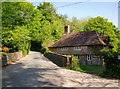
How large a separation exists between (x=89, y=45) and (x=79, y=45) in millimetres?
Result: 2796

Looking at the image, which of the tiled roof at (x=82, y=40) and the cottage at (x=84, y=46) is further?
the tiled roof at (x=82, y=40)

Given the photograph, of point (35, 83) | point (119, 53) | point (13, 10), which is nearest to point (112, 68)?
point (119, 53)

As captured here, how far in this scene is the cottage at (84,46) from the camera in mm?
52750

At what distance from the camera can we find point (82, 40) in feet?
186

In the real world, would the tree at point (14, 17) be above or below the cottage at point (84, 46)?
above

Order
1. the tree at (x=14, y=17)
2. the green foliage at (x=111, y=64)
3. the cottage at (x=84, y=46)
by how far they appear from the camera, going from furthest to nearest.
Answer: the cottage at (x=84, y=46), the tree at (x=14, y=17), the green foliage at (x=111, y=64)

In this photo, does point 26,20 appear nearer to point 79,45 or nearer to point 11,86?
point 79,45

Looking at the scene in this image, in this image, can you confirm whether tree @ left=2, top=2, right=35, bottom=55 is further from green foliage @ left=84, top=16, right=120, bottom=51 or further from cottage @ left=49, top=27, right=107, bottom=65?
green foliage @ left=84, top=16, right=120, bottom=51

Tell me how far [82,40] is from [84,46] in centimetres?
218

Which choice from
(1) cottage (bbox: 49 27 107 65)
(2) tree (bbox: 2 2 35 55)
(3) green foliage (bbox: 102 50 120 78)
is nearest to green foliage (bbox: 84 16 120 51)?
(1) cottage (bbox: 49 27 107 65)

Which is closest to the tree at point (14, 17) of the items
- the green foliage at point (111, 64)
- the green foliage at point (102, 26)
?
the green foliage at point (111, 64)

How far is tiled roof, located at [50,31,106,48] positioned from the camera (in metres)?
53.8

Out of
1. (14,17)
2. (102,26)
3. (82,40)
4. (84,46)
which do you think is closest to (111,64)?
(14,17)

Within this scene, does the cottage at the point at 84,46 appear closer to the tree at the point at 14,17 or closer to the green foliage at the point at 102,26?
the green foliage at the point at 102,26
